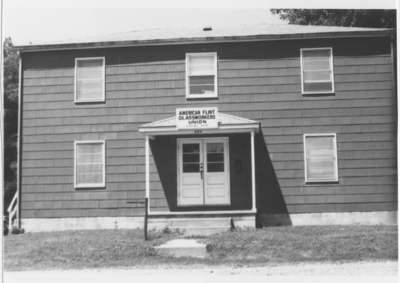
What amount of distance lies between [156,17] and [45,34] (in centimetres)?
271

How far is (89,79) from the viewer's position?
1342cm

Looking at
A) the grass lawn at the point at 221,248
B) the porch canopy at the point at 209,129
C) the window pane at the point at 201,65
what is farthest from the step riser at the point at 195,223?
the window pane at the point at 201,65

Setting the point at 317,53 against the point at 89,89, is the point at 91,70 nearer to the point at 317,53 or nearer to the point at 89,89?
the point at 89,89

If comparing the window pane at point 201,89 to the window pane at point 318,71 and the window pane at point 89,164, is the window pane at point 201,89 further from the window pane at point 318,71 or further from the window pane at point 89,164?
the window pane at point 89,164

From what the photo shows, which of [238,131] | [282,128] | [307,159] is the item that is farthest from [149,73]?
[307,159]

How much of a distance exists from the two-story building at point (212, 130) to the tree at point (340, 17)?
0.48m

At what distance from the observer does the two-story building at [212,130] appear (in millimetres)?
12609

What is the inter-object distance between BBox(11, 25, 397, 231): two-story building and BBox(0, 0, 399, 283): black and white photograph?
0.03 meters

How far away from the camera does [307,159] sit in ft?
42.0

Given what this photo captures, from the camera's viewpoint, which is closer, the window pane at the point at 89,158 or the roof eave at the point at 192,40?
the roof eave at the point at 192,40

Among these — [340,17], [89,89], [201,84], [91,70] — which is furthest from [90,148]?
[340,17]

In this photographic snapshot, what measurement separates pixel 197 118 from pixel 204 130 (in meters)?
0.38

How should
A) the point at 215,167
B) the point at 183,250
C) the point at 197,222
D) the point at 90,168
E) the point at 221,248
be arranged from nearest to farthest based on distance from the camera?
1. the point at 183,250
2. the point at 221,248
3. the point at 197,222
4. the point at 215,167
5. the point at 90,168

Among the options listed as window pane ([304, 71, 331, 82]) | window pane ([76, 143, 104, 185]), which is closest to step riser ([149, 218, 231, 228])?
window pane ([76, 143, 104, 185])
